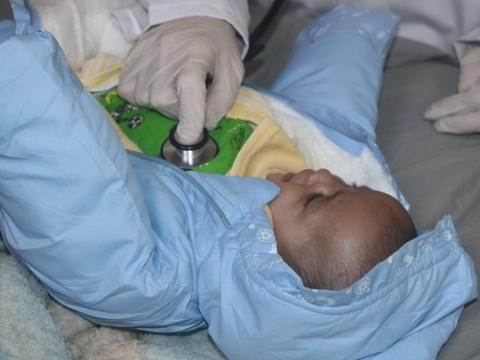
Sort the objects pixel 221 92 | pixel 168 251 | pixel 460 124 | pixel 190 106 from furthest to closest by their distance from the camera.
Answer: pixel 460 124
pixel 221 92
pixel 190 106
pixel 168 251

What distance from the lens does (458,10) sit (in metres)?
1.37

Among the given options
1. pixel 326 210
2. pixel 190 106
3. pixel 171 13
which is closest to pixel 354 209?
pixel 326 210

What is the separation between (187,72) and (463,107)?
0.52 meters

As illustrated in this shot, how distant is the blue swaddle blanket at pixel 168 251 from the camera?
0.77 meters

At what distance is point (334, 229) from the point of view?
3.09 feet

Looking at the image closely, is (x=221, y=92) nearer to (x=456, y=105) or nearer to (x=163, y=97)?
(x=163, y=97)

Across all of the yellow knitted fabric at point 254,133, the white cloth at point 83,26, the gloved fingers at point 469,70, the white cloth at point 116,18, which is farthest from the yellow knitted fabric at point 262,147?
the gloved fingers at point 469,70

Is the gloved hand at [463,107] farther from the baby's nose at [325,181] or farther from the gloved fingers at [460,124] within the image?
the baby's nose at [325,181]

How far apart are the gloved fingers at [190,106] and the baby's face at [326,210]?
0.50ft

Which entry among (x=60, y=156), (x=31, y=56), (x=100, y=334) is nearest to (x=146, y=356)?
(x=100, y=334)

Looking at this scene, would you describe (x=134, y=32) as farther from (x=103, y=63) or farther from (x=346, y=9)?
(x=346, y=9)

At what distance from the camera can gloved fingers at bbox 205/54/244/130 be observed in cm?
110

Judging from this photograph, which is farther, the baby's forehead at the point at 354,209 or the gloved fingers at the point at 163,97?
the gloved fingers at the point at 163,97

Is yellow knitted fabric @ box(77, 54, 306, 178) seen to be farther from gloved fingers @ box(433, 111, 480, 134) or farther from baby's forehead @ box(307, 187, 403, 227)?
gloved fingers @ box(433, 111, 480, 134)
